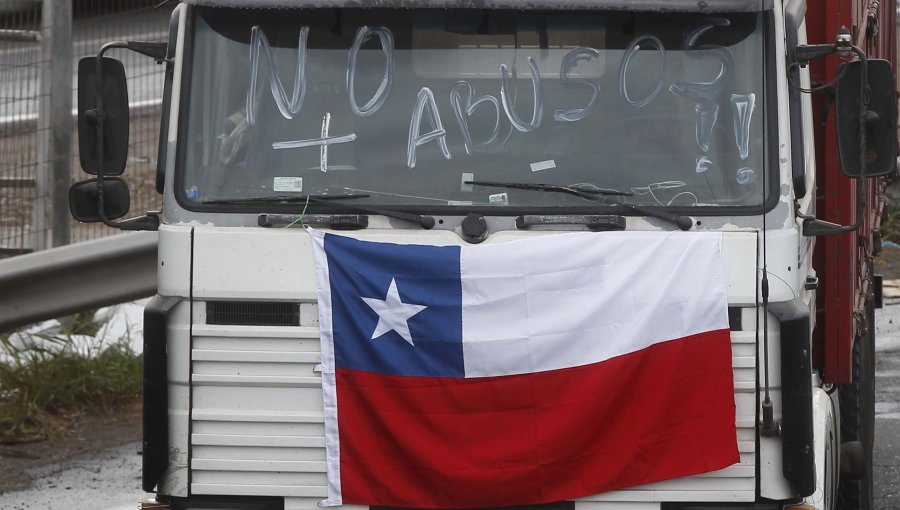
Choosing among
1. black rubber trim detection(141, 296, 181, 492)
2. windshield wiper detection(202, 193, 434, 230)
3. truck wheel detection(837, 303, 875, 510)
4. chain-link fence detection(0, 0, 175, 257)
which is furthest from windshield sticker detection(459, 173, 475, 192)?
chain-link fence detection(0, 0, 175, 257)

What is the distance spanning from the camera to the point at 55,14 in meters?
9.02

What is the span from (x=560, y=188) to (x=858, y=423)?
3.07 meters

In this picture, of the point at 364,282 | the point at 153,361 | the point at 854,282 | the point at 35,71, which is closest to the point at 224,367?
the point at 153,361

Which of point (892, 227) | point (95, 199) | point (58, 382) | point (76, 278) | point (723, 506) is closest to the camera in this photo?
point (723, 506)

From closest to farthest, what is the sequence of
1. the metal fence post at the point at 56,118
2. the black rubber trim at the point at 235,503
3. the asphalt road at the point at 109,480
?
the black rubber trim at the point at 235,503 < the asphalt road at the point at 109,480 < the metal fence post at the point at 56,118

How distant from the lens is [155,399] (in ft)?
15.6

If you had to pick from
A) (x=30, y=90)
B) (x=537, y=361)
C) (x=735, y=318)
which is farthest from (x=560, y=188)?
(x=30, y=90)

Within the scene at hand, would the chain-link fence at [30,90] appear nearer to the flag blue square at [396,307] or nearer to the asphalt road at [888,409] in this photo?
the flag blue square at [396,307]

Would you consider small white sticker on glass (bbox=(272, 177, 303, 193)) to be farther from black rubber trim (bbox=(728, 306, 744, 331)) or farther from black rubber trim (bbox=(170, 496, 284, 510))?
black rubber trim (bbox=(728, 306, 744, 331))

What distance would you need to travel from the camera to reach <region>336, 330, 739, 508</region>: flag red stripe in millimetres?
4633

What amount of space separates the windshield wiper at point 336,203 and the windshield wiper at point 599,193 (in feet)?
0.72

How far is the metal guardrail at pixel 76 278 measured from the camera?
26.2 feet

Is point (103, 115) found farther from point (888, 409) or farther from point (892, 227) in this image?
point (892, 227)

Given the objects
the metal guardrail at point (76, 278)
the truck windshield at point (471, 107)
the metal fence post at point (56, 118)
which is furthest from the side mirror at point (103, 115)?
the metal fence post at point (56, 118)
